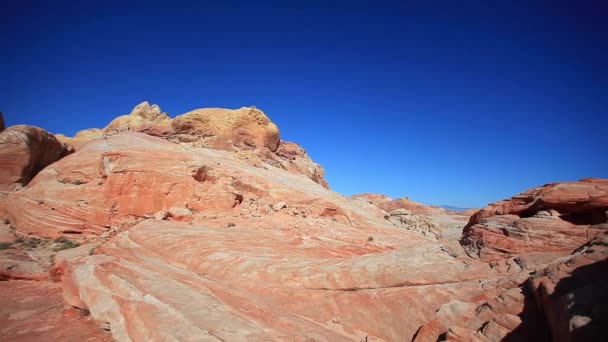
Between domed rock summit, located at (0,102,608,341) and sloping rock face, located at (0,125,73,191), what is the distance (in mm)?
4877

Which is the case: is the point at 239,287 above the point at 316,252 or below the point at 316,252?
below

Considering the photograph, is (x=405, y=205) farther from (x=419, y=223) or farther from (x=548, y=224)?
(x=548, y=224)

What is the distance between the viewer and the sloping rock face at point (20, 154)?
26.6 m

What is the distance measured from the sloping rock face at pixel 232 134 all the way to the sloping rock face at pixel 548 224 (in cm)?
2637

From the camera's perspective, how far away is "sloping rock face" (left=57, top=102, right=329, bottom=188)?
39.3 m

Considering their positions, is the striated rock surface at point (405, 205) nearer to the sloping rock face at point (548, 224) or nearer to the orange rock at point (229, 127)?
the orange rock at point (229, 127)

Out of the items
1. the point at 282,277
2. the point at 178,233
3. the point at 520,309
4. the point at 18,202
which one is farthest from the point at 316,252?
the point at 18,202

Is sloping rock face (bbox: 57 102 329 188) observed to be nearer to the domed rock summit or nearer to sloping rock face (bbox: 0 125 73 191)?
sloping rock face (bbox: 0 125 73 191)

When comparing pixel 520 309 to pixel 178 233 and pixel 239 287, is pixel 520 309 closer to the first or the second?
pixel 239 287

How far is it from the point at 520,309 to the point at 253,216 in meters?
17.7

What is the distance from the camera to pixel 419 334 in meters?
8.19

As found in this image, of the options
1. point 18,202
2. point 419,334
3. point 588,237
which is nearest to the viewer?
point 419,334

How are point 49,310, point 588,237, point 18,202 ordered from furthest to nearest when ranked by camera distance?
point 18,202 → point 49,310 → point 588,237

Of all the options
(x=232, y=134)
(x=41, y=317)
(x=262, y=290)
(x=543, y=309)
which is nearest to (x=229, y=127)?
(x=232, y=134)
